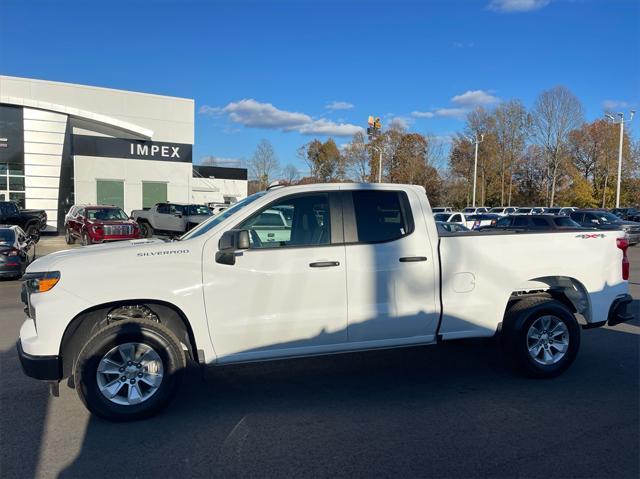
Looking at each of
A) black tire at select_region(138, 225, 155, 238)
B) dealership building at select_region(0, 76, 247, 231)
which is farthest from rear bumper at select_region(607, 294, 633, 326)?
dealership building at select_region(0, 76, 247, 231)

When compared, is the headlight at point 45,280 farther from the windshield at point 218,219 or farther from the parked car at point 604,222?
the parked car at point 604,222

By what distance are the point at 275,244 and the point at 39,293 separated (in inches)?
76.2

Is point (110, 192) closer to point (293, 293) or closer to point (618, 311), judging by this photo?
point (293, 293)

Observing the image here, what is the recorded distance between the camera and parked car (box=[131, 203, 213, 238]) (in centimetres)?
2462

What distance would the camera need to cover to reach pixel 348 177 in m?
65.1

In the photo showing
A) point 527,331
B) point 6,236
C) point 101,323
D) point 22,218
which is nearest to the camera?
point 101,323

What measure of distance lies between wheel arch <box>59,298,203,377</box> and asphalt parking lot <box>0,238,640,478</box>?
1.78 feet

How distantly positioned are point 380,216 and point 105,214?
58.9 feet

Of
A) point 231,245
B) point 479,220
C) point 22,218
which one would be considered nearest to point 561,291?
point 231,245

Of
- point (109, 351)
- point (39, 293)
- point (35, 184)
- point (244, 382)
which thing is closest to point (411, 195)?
point (244, 382)

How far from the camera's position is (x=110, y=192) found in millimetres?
30453

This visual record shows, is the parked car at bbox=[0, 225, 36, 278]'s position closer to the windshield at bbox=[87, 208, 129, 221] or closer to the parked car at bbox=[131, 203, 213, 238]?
the windshield at bbox=[87, 208, 129, 221]

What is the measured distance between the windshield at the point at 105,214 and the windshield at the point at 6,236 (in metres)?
7.25

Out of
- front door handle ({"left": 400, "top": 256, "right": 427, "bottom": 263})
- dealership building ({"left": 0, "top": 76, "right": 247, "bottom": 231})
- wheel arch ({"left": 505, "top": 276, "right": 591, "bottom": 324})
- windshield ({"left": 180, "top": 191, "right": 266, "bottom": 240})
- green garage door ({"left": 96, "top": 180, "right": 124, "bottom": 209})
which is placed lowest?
wheel arch ({"left": 505, "top": 276, "right": 591, "bottom": 324})
